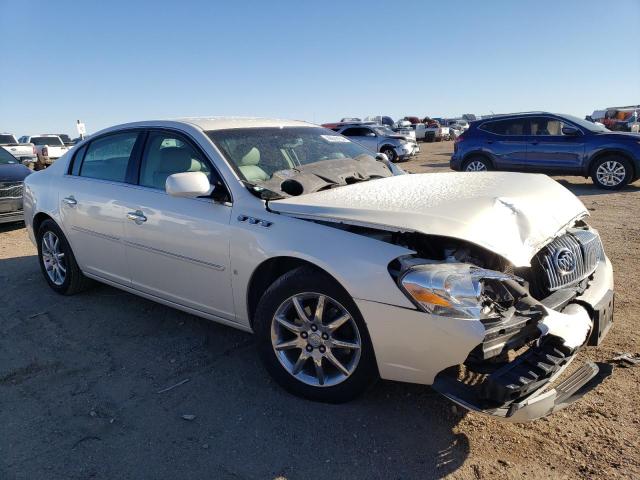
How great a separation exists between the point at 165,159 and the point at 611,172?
10204 mm

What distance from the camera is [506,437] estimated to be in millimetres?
2553

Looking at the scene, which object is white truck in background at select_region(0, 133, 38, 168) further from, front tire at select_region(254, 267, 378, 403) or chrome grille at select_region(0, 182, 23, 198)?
front tire at select_region(254, 267, 378, 403)

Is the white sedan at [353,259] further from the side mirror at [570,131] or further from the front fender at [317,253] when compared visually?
the side mirror at [570,131]

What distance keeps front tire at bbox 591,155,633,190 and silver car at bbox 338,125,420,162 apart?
9580mm

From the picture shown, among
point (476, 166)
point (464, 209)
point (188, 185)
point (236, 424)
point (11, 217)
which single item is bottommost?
point (236, 424)

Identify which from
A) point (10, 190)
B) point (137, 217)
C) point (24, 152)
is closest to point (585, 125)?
point (137, 217)

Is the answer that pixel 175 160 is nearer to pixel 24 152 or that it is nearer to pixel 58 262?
pixel 58 262

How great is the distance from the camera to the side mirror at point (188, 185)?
305 cm

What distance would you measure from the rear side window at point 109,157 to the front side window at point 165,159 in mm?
253

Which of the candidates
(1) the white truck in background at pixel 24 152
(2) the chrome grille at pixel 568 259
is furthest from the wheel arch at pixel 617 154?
(1) the white truck in background at pixel 24 152

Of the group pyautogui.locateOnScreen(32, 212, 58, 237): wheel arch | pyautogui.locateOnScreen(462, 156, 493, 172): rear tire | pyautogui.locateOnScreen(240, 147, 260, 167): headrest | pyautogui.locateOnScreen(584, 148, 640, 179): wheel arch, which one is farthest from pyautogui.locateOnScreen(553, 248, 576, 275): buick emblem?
pyautogui.locateOnScreen(462, 156, 493, 172): rear tire

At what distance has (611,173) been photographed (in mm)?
10562

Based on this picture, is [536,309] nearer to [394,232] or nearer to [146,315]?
[394,232]

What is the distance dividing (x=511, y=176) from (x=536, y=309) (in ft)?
5.05
